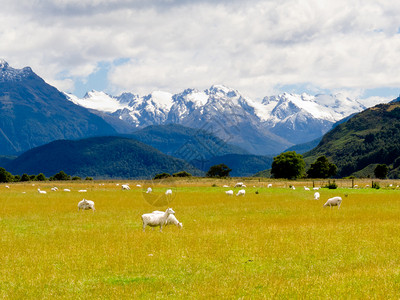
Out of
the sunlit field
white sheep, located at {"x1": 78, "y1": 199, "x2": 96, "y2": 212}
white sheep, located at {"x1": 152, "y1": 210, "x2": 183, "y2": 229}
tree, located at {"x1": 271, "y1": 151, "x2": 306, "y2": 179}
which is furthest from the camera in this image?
tree, located at {"x1": 271, "y1": 151, "x2": 306, "y2": 179}

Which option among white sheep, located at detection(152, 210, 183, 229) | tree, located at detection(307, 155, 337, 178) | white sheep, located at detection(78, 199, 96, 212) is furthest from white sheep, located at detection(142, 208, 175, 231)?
tree, located at detection(307, 155, 337, 178)

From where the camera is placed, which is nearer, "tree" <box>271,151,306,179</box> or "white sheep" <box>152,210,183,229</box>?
"white sheep" <box>152,210,183,229</box>

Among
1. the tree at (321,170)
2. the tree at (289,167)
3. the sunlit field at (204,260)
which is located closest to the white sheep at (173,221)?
the sunlit field at (204,260)

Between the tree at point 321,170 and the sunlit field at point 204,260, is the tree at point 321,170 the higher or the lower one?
the higher one

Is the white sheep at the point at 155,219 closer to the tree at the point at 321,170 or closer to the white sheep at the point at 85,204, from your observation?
the white sheep at the point at 85,204

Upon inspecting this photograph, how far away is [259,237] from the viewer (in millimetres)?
20984

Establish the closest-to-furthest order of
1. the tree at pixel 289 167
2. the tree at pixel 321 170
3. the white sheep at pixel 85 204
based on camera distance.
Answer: the white sheep at pixel 85 204 < the tree at pixel 289 167 < the tree at pixel 321 170

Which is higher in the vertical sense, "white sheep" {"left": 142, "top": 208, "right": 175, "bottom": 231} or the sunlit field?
"white sheep" {"left": 142, "top": 208, "right": 175, "bottom": 231}

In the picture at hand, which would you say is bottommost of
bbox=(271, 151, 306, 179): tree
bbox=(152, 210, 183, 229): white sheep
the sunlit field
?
the sunlit field

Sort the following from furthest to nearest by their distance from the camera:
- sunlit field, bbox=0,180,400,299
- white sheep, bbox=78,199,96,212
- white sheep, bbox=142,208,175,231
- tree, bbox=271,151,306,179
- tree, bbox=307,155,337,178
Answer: tree, bbox=307,155,337,178 → tree, bbox=271,151,306,179 → white sheep, bbox=78,199,96,212 → white sheep, bbox=142,208,175,231 → sunlit field, bbox=0,180,400,299

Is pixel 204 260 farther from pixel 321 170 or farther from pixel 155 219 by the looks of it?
pixel 321 170

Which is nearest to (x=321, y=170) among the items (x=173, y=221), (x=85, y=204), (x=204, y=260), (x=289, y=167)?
(x=289, y=167)

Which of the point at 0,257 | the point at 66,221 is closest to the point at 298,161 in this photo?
the point at 66,221

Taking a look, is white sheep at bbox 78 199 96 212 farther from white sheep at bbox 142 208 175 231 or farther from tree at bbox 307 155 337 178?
tree at bbox 307 155 337 178
